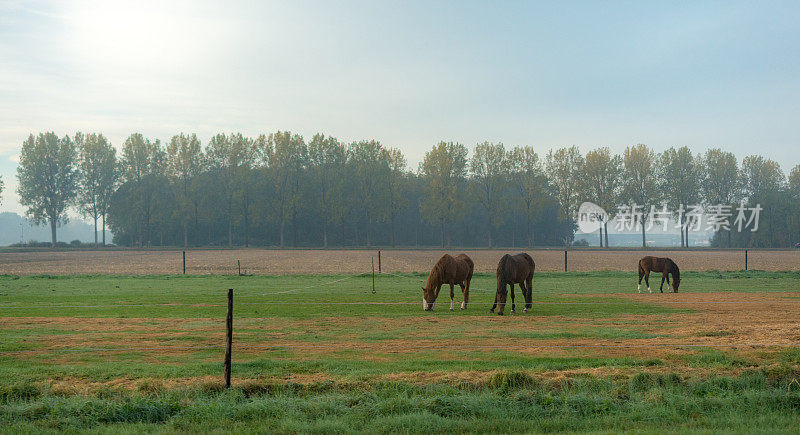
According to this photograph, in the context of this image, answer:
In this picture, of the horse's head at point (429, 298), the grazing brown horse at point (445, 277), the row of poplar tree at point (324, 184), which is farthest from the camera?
the row of poplar tree at point (324, 184)

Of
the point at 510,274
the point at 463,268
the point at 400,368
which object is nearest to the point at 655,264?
the point at 510,274

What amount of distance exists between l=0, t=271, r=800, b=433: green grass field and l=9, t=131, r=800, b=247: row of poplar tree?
240 ft

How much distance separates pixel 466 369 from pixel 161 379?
5.44 m

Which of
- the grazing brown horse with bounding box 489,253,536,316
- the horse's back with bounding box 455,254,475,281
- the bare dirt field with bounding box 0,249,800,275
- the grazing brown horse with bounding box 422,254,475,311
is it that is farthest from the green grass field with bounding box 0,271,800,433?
the bare dirt field with bounding box 0,249,800,275

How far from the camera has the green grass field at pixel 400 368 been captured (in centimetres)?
749

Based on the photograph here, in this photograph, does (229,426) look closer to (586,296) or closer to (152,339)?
(152,339)

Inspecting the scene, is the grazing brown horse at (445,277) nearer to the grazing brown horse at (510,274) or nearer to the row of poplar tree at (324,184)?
the grazing brown horse at (510,274)

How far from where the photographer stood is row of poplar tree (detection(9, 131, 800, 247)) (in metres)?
89.6

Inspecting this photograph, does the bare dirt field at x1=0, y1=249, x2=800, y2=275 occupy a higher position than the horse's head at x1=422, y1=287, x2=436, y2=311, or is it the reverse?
the horse's head at x1=422, y1=287, x2=436, y2=311

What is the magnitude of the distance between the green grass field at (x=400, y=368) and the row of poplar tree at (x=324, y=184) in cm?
7303

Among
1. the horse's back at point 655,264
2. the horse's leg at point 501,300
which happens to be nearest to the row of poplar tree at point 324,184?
the horse's back at point 655,264

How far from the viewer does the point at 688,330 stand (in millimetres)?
14086

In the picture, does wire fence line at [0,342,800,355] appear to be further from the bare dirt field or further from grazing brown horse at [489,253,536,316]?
the bare dirt field

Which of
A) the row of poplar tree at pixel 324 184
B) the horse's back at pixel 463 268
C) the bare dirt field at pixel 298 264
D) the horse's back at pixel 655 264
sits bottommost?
the bare dirt field at pixel 298 264
